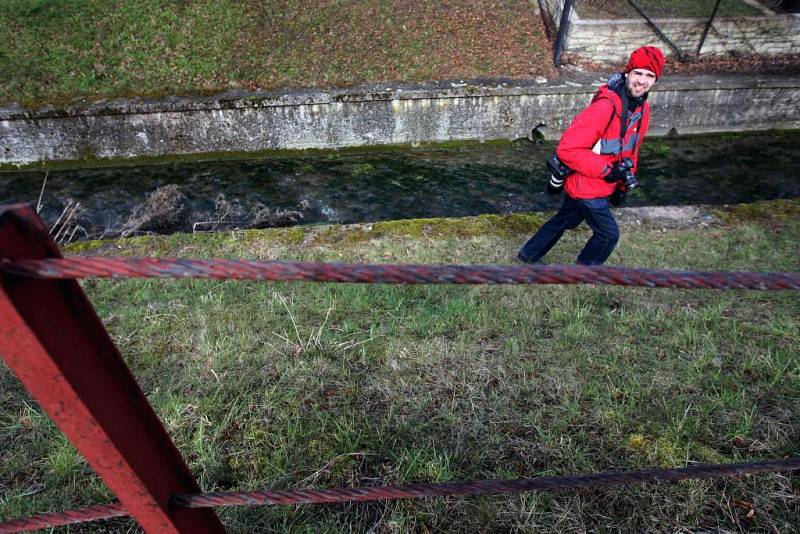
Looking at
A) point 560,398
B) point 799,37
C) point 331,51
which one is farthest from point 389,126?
point 799,37

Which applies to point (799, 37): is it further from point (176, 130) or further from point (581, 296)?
point (176, 130)

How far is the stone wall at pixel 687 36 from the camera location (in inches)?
416

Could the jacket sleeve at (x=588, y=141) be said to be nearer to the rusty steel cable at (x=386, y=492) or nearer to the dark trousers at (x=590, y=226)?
the dark trousers at (x=590, y=226)

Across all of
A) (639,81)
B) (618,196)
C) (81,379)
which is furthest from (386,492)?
(618,196)

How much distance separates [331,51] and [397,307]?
8532 millimetres

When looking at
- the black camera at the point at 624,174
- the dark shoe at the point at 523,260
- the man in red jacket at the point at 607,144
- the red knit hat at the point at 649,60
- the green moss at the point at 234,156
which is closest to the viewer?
the red knit hat at the point at 649,60

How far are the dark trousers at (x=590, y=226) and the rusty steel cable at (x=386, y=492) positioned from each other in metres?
2.79

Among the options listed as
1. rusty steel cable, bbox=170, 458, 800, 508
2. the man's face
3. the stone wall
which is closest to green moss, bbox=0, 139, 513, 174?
the stone wall

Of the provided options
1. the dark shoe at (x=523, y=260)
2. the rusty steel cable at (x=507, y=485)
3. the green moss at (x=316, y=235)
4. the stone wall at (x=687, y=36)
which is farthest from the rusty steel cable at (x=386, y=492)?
the stone wall at (x=687, y=36)

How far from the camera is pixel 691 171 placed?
360 inches

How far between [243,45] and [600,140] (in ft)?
29.9

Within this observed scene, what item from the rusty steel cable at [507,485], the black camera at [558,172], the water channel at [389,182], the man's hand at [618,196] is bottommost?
the water channel at [389,182]

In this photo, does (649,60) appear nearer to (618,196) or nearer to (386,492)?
(618,196)

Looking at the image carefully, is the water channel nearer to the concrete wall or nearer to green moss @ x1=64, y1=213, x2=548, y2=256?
the concrete wall
